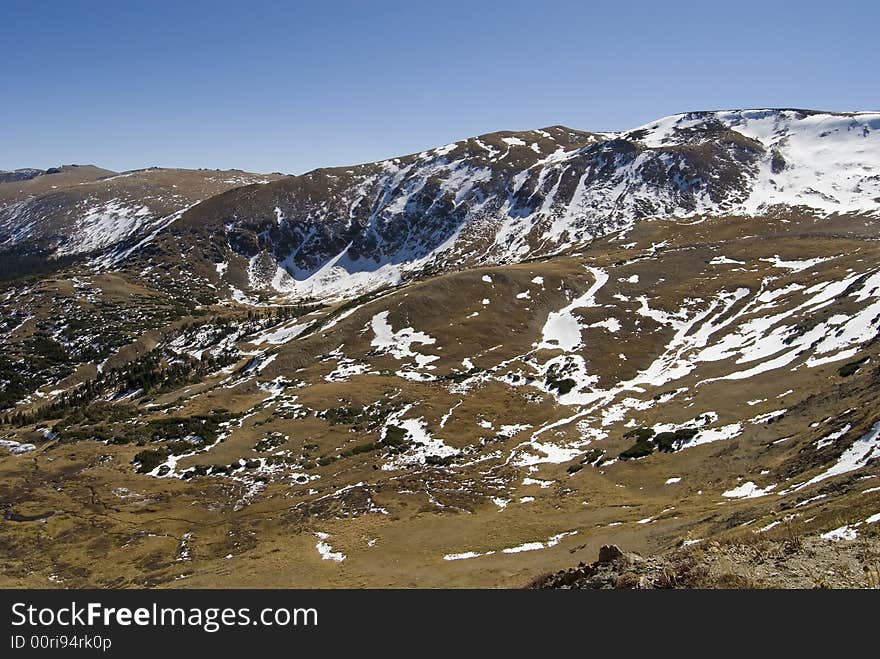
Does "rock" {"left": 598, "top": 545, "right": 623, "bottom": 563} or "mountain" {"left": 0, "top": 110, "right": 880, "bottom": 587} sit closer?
"rock" {"left": 598, "top": 545, "right": 623, "bottom": 563}

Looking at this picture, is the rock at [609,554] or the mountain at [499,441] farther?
the mountain at [499,441]

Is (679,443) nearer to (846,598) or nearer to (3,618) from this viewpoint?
(846,598)

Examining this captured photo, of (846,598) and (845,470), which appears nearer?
(846,598)

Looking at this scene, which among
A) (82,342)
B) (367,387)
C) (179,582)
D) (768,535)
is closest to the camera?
(768,535)

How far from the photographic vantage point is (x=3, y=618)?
12922 millimetres

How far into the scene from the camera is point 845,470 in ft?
97.0

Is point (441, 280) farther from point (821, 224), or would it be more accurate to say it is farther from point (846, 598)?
point (821, 224)

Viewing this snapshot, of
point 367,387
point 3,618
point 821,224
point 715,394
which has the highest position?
point 821,224

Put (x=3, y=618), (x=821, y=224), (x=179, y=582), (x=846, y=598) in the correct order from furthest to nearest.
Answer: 1. (x=821, y=224)
2. (x=179, y=582)
3. (x=3, y=618)
4. (x=846, y=598)

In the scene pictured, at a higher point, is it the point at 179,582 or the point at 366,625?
the point at 366,625

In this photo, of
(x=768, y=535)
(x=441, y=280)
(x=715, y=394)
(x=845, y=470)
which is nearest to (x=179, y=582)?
(x=768, y=535)

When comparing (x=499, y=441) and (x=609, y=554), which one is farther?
(x=499, y=441)

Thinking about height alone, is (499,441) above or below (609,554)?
above

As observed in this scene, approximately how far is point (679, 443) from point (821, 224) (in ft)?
478
